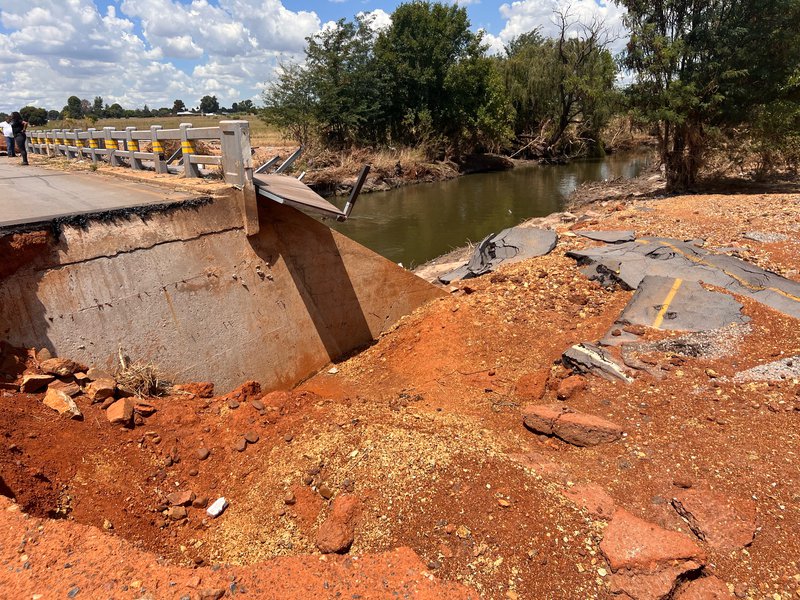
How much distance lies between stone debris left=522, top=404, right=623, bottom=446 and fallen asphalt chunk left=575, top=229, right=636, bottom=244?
590cm

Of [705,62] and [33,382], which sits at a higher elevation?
[705,62]

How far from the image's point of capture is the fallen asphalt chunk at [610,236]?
9539mm

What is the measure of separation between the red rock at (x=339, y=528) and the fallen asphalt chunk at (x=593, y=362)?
9.77 feet

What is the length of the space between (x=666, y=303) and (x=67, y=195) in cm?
787

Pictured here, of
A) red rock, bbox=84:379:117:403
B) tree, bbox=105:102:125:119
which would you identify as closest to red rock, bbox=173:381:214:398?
red rock, bbox=84:379:117:403

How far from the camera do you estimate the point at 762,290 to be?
6711 millimetres

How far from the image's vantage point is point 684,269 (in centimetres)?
745

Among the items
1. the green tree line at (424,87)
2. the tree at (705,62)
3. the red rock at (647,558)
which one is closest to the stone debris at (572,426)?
the red rock at (647,558)

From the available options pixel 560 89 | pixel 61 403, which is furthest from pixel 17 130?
pixel 560 89

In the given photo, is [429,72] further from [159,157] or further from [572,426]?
[572,426]

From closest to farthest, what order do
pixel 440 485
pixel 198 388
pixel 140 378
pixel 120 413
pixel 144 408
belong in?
pixel 440 485
pixel 120 413
pixel 144 408
pixel 140 378
pixel 198 388

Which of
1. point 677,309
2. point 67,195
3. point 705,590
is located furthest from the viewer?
point 67,195

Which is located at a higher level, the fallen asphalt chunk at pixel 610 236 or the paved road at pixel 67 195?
the paved road at pixel 67 195

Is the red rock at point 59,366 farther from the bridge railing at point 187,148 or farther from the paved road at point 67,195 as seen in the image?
the bridge railing at point 187,148
